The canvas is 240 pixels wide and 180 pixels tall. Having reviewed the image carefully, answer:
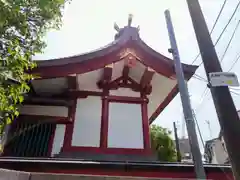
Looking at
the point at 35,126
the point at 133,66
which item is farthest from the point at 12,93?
the point at 133,66

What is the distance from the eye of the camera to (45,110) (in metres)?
5.92

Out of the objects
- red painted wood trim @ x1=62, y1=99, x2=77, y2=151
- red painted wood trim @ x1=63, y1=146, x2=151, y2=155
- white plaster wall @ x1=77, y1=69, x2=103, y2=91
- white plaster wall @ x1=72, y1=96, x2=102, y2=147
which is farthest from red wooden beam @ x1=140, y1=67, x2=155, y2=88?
red painted wood trim @ x1=62, y1=99, x2=77, y2=151

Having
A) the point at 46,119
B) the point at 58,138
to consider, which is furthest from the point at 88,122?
the point at 46,119

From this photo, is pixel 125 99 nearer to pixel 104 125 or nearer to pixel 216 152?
pixel 104 125

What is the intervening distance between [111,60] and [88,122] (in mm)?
1850

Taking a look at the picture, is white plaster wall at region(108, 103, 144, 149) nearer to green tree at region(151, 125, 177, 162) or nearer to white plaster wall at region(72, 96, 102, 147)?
white plaster wall at region(72, 96, 102, 147)

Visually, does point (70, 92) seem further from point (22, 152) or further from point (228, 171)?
point (228, 171)

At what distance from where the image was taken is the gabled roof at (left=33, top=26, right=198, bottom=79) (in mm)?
5523

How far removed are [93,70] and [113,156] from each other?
2365 mm

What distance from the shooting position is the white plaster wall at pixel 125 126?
5586mm

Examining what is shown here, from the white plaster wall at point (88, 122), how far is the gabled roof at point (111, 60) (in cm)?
97

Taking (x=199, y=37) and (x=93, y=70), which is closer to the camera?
(x=199, y=37)

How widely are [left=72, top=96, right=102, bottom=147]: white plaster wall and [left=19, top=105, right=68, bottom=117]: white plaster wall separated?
417 millimetres

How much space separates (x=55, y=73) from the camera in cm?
551
